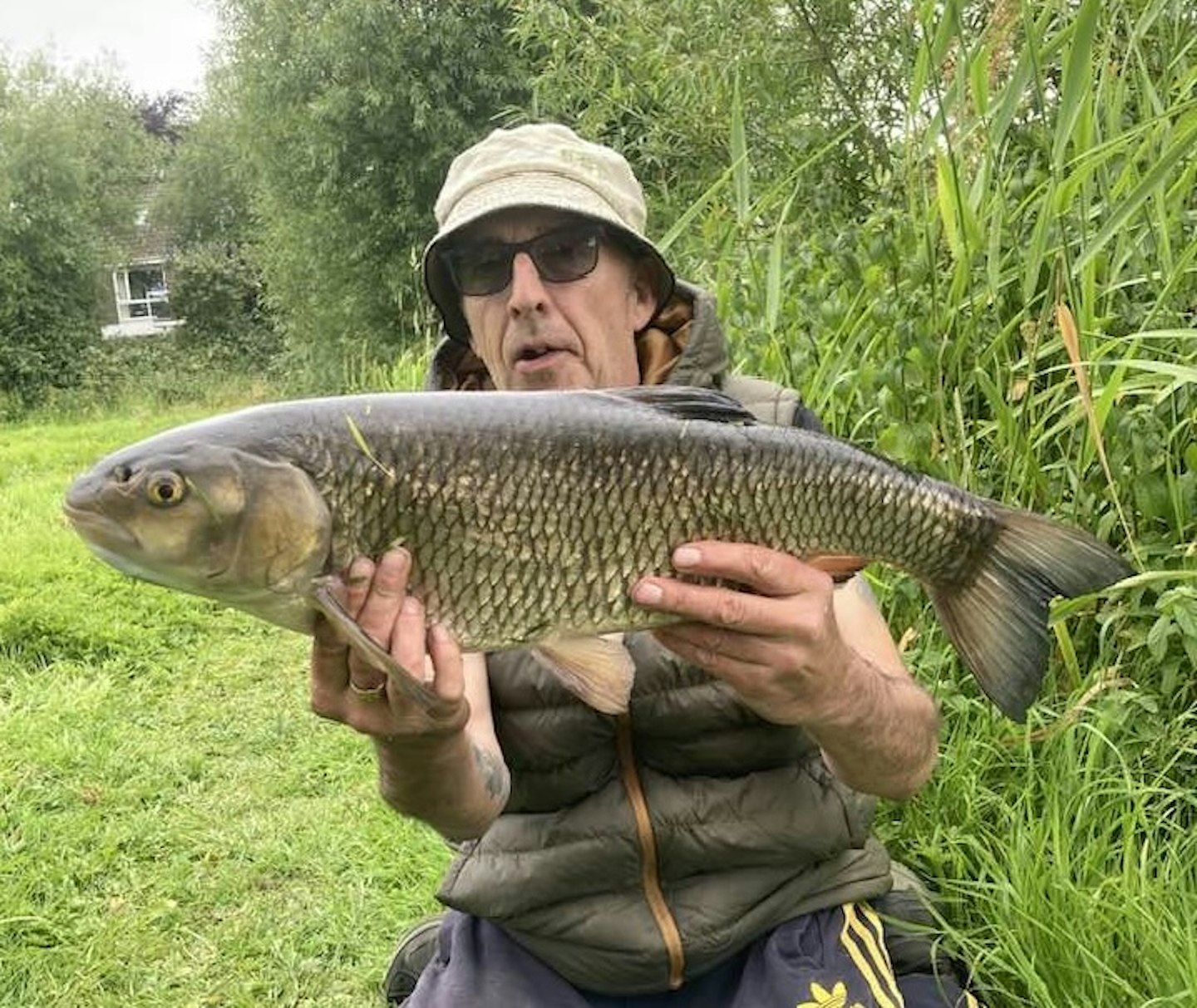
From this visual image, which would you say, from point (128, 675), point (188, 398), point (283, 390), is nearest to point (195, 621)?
point (128, 675)

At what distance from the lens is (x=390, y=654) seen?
1300 mm

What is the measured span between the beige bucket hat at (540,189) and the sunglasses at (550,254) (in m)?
0.05

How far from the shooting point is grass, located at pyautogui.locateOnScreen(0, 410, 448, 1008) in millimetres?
2887

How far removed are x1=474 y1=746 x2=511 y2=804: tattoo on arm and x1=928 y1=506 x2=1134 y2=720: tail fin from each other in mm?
625

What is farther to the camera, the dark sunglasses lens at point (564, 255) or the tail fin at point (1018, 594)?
the dark sunglasses lens at point (564, 255)

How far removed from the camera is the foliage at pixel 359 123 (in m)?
14.1

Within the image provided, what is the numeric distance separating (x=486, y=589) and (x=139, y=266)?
3450cm

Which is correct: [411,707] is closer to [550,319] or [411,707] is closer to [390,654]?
[390,654]

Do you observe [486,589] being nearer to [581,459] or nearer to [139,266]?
[581,459]

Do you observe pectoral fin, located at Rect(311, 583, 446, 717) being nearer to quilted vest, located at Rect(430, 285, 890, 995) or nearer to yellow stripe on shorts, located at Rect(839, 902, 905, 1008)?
quilted vest, located at Rect(430, 285, 890, 995)

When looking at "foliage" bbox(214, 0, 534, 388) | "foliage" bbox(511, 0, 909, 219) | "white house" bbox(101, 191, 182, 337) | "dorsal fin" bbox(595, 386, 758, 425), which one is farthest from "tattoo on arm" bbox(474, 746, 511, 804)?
"white house" bbox(101, 191, 182, 337)

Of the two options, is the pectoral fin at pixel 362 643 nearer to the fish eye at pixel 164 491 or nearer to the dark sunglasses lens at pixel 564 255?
the fish eye at pixel 164 491

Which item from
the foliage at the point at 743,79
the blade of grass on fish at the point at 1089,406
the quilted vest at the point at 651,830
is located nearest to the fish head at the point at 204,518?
the quilted vest at the point at 651,830

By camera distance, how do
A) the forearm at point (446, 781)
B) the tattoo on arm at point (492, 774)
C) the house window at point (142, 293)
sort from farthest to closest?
the house window at point (142, 293)
the tattoo on arm at point (492, 774)
the forearm at point (446, 781)
